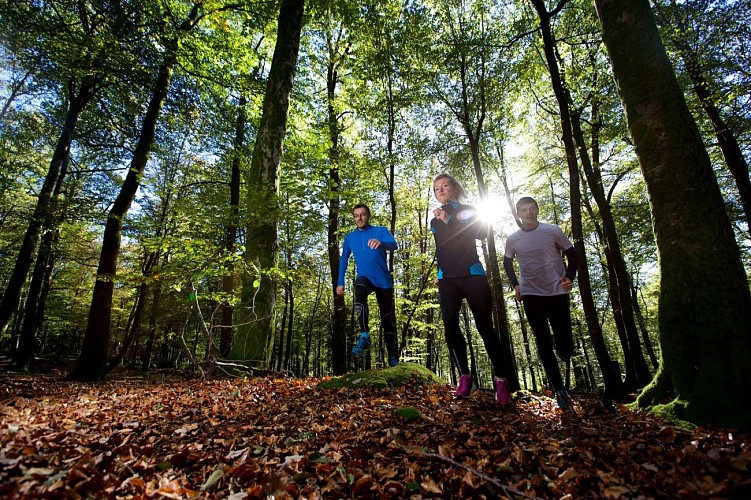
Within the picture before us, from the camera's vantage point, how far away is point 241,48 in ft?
32.1

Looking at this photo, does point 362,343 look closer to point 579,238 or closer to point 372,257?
point 372,257

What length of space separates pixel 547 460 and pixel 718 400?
5.41 feet

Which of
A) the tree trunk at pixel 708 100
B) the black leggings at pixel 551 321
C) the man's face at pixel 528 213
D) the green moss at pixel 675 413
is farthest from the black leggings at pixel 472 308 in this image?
the tree trunk at pixel 708 100

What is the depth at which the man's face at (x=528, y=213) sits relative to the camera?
4.12 meters

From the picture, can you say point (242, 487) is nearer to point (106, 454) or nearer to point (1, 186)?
point (106, 454)

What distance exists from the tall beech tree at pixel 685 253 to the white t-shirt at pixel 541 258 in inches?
39.3

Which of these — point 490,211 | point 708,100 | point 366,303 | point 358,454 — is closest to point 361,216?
point 366,303

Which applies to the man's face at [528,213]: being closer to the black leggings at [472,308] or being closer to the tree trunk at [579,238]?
the black leggings at [472,308]

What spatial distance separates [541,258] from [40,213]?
1375 centimetres

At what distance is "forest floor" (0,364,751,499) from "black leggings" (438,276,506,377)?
0.65 meters

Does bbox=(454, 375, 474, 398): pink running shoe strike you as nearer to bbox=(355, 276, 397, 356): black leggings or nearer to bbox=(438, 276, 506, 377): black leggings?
bbox=(438, 276, 506, 377): black leggings

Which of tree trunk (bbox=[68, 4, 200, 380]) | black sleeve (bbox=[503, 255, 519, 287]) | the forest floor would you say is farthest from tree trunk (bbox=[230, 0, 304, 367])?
black sleeve (bbox=[503, 255, 519, 287])

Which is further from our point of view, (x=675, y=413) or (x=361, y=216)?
(x=361, y=216)

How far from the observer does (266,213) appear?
608 cm
